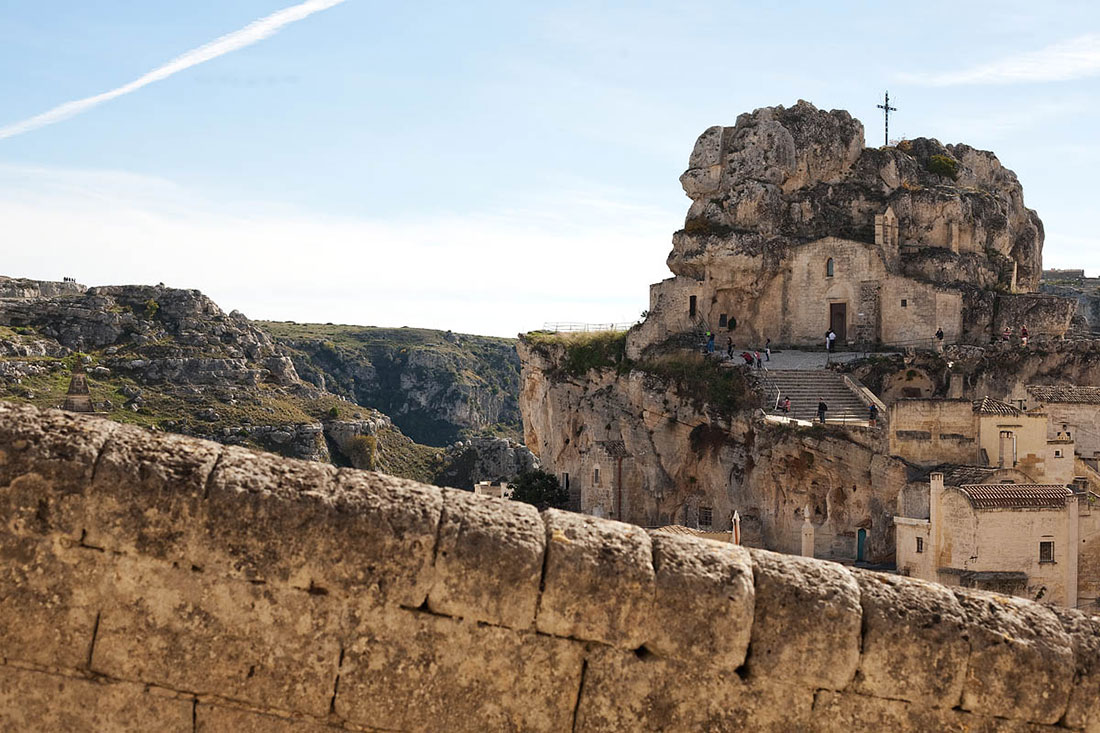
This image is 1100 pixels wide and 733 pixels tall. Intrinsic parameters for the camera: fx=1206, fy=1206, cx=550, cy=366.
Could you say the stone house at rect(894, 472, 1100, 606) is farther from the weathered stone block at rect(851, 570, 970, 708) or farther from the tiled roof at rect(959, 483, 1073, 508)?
the weathered stone block at rect(851, 570, 970, 708)

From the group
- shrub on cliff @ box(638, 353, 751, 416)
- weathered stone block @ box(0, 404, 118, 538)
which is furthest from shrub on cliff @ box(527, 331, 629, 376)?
weathered stone block @ box(0, 404, 118, 538)

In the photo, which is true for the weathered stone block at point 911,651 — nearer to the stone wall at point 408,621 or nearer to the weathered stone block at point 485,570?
the stone wall at point 408,621

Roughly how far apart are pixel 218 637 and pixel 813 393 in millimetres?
37089

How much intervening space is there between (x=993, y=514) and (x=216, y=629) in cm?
2589

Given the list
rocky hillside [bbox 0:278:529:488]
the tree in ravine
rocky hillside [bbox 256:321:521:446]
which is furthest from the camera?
rocky hillside [bbox 256:321:521:446]

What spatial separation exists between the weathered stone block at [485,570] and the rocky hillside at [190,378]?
55.0 m

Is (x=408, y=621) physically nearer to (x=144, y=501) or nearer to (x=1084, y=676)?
(x=144, y=501)

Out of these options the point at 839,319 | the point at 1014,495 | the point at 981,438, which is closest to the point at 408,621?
the point at 1014,495

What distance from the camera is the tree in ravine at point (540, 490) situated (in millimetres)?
46594

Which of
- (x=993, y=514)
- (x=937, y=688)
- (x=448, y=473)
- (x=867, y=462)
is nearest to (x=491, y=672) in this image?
(x=937, y=688)

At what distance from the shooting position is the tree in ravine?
1834 inches

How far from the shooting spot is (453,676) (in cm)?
443

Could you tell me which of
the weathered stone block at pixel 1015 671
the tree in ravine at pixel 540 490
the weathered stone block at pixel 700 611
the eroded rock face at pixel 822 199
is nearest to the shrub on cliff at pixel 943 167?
the eroded rock face at pixel 822 199

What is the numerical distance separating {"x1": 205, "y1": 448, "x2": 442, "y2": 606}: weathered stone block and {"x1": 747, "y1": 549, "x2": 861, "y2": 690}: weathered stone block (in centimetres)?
131
